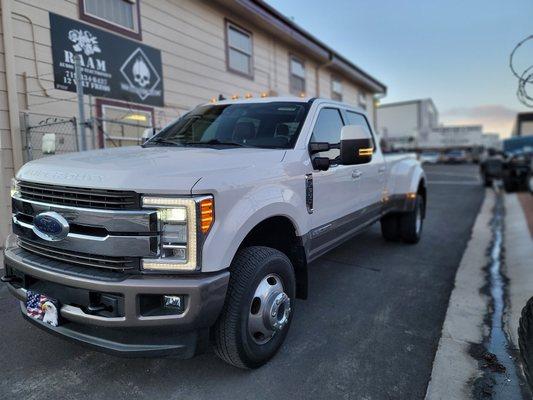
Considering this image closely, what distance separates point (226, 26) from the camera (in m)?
9.01

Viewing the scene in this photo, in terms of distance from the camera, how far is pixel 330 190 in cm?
380

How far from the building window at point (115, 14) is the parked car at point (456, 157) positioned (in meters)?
42.2

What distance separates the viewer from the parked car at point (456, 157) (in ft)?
141

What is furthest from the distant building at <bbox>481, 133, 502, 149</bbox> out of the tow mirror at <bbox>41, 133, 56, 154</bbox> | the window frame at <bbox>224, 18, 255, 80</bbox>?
the tow mirror at <bbox>41, 133, 56, 154</bbox>

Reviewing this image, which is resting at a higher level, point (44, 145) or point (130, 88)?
point (130, 88)

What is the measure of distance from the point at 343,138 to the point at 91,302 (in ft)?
7.07

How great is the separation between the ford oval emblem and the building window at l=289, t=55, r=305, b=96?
973 cm

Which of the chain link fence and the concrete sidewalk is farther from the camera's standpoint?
the chain link fence

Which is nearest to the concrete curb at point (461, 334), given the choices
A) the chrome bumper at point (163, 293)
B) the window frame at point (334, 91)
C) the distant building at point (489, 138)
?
the chrome bumper at point (163, 293)

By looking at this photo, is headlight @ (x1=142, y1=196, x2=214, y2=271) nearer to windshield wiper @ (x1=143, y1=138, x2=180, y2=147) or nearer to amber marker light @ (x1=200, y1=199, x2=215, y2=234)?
amber marker light @ (x1=200, y1=199, x2=215, y2=234)

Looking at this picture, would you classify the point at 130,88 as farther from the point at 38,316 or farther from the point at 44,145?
the point at 38,316

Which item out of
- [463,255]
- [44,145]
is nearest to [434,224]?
[463,255]

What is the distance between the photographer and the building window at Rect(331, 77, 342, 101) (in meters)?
14.1

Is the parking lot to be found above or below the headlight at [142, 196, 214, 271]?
below
